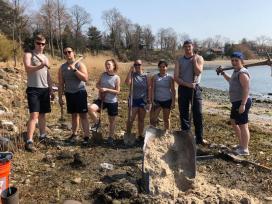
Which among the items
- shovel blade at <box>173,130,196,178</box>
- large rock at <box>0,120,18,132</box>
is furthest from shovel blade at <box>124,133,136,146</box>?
large rock at <box>0,120,18,132</box>

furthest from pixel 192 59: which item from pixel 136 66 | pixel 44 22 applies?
pixel 44 22

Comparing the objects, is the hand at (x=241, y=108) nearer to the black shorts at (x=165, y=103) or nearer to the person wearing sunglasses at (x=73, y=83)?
the black shorts at (x=165, y=103)

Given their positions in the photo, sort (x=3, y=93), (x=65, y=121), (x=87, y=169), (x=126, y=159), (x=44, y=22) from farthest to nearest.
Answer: (x=44, y=22)
(x=3, y=93)
(x=65, y=121)
(x=126, y=159)
(x=87, y=169)

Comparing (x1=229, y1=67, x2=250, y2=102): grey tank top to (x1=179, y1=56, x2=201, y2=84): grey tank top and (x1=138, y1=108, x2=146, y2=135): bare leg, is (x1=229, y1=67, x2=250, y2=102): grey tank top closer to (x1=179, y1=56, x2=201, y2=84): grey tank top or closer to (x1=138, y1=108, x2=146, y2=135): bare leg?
(x1=179, y1=56, x2=201, y2=84): grey tank top

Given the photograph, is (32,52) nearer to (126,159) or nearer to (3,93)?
(126,159)

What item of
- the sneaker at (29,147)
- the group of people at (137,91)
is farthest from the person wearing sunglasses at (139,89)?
the sneaker at (29,147)

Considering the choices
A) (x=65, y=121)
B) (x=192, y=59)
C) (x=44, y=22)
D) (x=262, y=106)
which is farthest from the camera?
(x=44, y=22)

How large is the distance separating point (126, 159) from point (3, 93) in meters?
7.80

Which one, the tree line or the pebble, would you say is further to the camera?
the tree line

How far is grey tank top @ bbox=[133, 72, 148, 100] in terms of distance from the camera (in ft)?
27.0

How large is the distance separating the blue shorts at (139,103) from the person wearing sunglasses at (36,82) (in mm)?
1734

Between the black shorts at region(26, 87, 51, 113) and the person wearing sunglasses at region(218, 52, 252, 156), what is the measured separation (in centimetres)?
342

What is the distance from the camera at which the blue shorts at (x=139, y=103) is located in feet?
27.3

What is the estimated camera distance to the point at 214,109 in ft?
61.1
